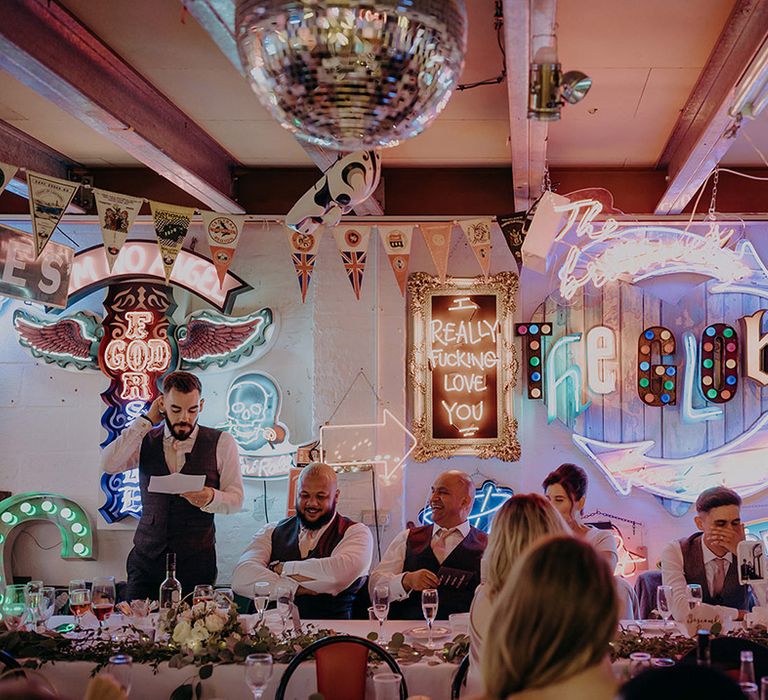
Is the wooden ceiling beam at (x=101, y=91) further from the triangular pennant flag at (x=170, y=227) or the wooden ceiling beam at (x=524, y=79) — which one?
the wooden ceiling beam at (x=524, y=79)

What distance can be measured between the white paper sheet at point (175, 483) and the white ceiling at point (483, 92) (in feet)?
6.78

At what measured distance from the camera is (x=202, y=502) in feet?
17.2

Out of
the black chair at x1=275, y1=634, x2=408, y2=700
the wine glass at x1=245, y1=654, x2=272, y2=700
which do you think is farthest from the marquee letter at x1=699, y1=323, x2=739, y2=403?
the wine glass at x1=245, y1=654, x2=272, y2=700

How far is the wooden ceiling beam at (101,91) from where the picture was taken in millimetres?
3762

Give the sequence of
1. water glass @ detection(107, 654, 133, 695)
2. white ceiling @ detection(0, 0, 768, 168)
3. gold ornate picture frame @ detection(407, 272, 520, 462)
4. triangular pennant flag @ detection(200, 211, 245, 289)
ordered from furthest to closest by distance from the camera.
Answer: gold ornate picture frame @ detection(407, 272, 520, 462)
triangular pennant flag @ detection(200, 211, 245, 289)
white ceiling @ detection(0, 0, 768, 168)
water glass @ detection(107, 654, 133, 695)

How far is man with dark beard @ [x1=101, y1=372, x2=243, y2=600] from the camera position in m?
5.33

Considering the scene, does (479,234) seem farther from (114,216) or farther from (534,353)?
(114,216)

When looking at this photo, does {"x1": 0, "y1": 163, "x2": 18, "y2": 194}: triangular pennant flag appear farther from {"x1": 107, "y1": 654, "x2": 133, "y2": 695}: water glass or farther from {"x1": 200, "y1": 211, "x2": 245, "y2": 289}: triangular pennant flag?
{"x1": 107, "y1": 654, "x2": 133, "y2": 695}: water glass

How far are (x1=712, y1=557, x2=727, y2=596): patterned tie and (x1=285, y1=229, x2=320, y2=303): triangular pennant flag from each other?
112 inches

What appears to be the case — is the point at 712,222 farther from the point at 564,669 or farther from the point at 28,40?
the point at 564,669

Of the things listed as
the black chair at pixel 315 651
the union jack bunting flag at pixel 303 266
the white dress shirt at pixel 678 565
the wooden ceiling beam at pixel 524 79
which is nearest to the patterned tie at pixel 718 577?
the white dress shirt at pixel 678 565

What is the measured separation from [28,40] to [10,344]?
11.5 ft

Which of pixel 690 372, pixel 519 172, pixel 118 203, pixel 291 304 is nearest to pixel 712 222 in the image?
pixel 690 372

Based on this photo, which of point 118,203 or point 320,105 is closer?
point 320,105
